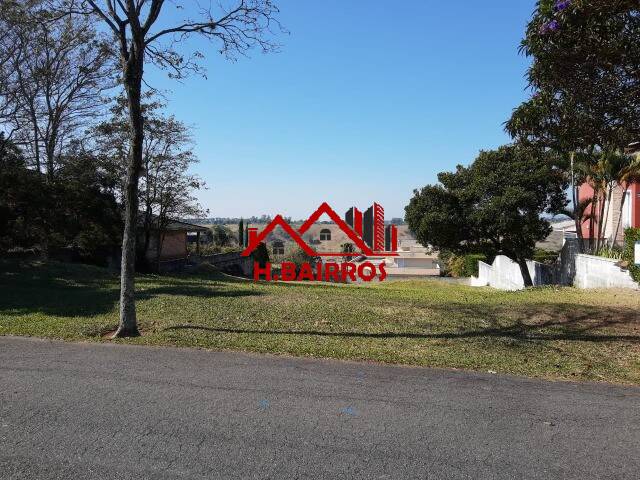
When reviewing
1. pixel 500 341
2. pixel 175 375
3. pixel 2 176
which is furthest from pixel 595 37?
Answer: pixel 2 176

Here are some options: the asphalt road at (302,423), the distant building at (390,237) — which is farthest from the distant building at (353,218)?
the asphalt road at (302,423)

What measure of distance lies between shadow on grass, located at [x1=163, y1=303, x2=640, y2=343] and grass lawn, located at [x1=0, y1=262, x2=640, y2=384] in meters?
0.02

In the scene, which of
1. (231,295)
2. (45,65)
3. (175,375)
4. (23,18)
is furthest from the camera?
(45,65)

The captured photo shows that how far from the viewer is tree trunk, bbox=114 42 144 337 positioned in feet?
25.3

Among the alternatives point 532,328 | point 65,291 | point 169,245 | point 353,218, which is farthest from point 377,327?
point 169,245

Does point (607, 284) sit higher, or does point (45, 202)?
point (45, 202)

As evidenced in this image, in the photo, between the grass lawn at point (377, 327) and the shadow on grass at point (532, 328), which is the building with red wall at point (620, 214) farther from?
Answer: the shadow on grass at point (532, 328)

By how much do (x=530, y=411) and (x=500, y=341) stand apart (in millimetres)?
2871

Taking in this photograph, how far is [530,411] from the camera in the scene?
4.39 metres

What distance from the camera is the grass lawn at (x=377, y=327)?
20.6 ft

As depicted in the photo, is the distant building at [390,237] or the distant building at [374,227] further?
the distant building at [390,237]

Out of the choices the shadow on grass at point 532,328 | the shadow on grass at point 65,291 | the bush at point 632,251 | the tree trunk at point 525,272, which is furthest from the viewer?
the tree trunk at point 525,272

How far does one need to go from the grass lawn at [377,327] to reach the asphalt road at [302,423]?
766 millimetres

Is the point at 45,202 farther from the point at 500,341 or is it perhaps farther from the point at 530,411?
the point at 530,411
